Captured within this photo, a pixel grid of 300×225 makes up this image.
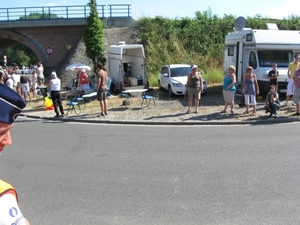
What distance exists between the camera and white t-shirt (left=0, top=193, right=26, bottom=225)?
1275 millimetres

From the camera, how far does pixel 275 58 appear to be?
16094 millimetres

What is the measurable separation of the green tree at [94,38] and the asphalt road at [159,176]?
54.6 ft

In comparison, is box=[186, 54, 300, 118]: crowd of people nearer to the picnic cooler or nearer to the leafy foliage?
the picnic cooler

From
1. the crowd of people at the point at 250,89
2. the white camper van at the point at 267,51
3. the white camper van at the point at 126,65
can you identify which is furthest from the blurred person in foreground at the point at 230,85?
the white camper van at the point at 126,65

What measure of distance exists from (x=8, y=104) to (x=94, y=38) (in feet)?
85.1

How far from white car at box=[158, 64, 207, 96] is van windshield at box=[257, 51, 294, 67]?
316 centimetres

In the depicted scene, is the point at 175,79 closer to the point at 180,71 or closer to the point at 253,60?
the point at 180,71

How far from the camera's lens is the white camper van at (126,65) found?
20234 mm

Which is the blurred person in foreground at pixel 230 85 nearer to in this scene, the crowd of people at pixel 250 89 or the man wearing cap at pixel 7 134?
the crowd of people at pixel 250 89

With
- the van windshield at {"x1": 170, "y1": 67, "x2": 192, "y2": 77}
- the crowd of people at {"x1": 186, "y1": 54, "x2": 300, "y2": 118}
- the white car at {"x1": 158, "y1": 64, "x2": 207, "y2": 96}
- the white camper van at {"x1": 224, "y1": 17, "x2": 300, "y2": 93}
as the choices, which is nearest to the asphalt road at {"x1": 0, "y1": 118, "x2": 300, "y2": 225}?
the crowd of people at {"x1": 186, "y1": 54, "x2": 300, "y2": 118}

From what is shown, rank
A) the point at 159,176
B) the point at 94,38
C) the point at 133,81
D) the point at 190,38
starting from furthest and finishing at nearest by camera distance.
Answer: the point at 190,38 → the point at 94,38 → the point at 133,81 → the point at 159,176

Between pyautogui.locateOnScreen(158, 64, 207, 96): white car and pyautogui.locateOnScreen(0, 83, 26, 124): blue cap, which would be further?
pyautogui.locateOnScreen(158, 64, 207, 96): white car

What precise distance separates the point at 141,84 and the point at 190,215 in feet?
54.8

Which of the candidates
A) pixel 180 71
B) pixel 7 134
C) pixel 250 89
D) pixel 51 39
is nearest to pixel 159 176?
pixel 7 134
